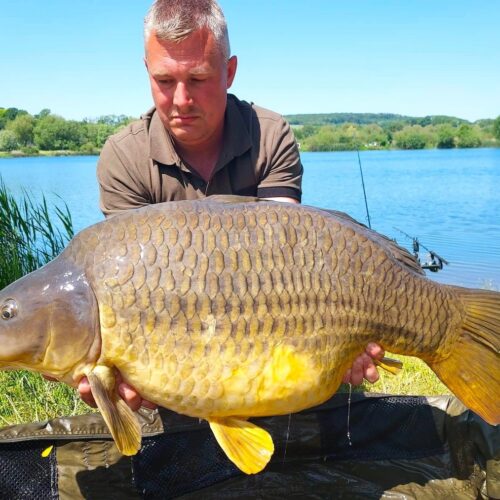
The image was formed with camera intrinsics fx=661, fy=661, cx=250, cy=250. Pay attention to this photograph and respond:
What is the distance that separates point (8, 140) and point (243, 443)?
1187 inches

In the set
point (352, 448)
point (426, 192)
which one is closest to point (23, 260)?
point (352, 448)

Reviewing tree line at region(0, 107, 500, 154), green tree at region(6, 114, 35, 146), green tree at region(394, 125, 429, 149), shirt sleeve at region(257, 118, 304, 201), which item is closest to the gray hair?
shirt sleeve at region(257, 118, 304, 201)

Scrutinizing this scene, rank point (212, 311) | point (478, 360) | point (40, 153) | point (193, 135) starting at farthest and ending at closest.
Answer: point (40, 153)
point (193, 135)
point (478, 360)
point (212, 311)

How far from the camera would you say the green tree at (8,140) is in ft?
95.2

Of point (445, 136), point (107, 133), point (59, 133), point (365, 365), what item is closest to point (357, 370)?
point (365, 365)

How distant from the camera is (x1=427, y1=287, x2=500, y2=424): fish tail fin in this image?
1645 mm

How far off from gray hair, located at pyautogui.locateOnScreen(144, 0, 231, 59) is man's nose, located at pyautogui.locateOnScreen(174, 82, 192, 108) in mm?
129

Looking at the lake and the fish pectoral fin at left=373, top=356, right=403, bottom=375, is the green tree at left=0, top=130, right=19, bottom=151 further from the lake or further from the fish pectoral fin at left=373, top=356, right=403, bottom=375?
the fish pectoral fin at left=373, top=356, right=403, bottom=375

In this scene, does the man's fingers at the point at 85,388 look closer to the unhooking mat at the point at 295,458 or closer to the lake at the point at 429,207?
the unhooking mat at the point at 295,458

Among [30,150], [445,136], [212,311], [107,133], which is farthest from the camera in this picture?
[445,136]

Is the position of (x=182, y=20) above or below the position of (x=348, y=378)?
above

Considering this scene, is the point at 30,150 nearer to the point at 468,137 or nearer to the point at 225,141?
the point at 468,137

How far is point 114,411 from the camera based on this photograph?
144cm

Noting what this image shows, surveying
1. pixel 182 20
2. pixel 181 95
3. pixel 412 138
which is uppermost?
pixel 182 20
